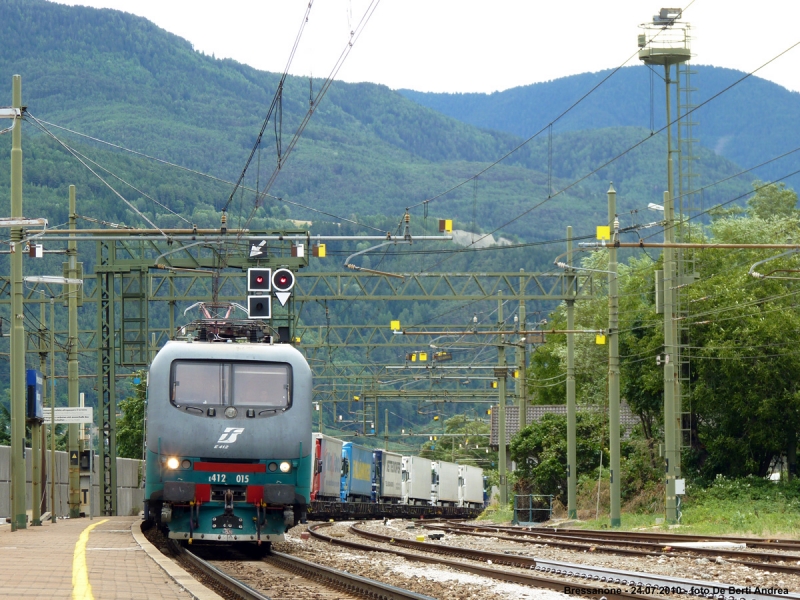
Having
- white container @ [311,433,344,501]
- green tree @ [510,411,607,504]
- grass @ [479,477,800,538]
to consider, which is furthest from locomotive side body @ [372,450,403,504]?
grass @ [479,477,800,538]

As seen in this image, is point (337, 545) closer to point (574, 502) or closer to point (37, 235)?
point (37, 235)

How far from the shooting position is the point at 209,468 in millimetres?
19781

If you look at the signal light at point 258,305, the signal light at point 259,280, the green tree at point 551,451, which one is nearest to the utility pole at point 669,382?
the signal light at point 259,280

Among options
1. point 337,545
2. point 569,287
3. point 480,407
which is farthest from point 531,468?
point 480,407

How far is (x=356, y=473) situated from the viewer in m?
55.6

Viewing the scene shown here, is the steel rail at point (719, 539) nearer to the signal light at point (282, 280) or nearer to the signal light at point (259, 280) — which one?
the signal light at point (282, 280)

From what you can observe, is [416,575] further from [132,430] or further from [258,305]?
[132,430]

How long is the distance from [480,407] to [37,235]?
16403 cm

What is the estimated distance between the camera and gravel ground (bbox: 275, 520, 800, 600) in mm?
14969

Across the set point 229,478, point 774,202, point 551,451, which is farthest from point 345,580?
point 774,202

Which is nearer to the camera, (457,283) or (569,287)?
(569,287)

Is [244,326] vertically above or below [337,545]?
above

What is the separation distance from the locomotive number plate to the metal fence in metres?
28.7

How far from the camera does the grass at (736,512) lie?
3095 cm
